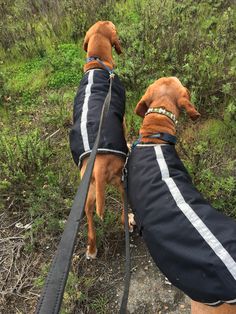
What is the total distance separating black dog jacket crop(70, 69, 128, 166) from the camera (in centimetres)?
295

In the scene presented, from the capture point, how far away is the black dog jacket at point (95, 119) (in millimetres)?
2945

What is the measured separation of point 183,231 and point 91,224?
1175 mm

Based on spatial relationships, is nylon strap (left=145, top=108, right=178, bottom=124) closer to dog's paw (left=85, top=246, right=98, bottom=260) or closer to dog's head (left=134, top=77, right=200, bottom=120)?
dog's head (left=134, top=77, right=200, bottom=120)

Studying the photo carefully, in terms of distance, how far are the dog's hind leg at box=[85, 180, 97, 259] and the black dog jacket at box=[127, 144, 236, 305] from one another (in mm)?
408

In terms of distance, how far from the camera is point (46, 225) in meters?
3.48

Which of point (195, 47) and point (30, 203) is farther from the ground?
point (195, 47)

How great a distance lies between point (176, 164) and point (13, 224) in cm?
186

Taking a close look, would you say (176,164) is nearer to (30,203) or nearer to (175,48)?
(30,203)

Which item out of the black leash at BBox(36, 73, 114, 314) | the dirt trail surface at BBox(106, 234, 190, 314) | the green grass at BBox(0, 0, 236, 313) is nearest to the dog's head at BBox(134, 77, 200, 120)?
the green grass at BBox(0, 0, 236, 313)

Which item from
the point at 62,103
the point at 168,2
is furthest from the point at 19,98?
the point at 168,2

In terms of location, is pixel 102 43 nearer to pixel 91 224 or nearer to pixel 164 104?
pixel 164 104

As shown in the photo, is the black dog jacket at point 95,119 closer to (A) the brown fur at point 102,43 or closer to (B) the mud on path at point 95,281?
(A) the brown fur at point 102,43

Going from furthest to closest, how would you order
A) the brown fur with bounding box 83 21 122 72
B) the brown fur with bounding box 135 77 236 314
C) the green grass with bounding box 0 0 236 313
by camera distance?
the brown fur with bounding box 83 21 122 72
the green grass with bounding box 0 0 236 313
the brown fur with bounding box 135 77 236 314

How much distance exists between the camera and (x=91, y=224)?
10.2ft
